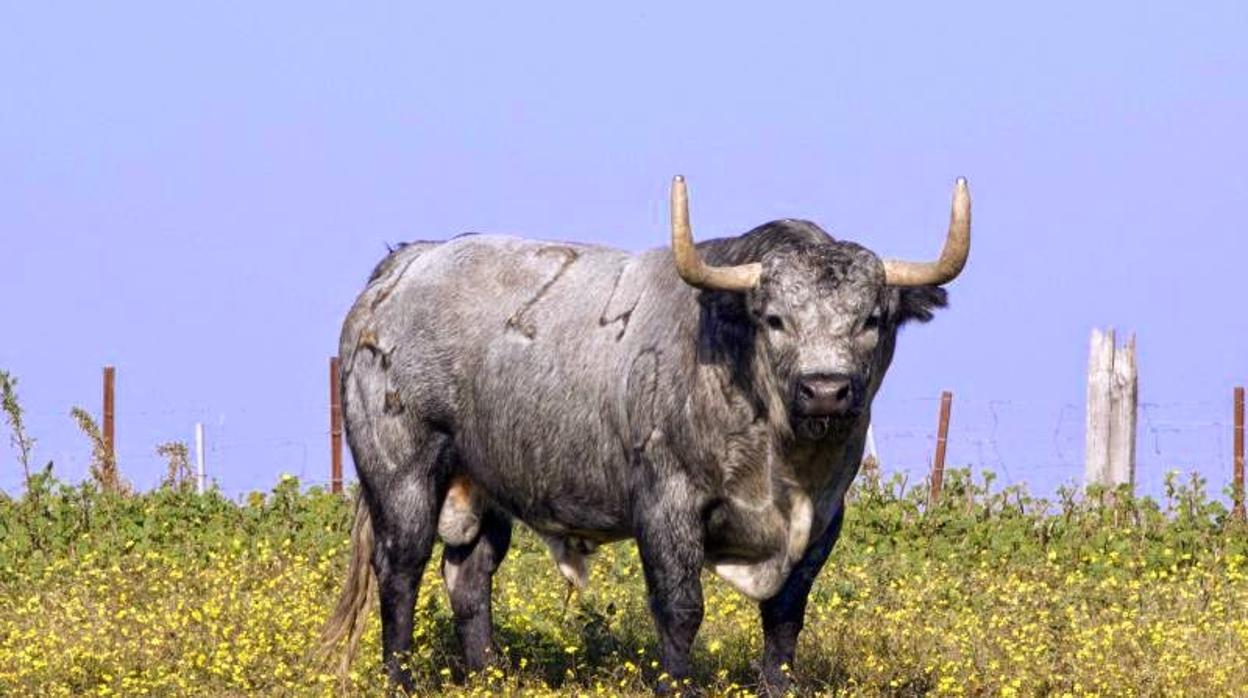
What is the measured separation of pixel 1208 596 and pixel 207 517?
7.73m

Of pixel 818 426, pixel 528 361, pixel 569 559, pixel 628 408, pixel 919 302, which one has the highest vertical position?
pixel 919 302

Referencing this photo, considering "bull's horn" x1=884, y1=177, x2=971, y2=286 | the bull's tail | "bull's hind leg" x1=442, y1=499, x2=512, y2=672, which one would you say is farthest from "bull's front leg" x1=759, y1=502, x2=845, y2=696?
the bull's tail

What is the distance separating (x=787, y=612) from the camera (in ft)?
32.5

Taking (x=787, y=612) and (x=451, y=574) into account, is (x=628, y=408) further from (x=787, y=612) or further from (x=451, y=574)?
(x=451, y=574)

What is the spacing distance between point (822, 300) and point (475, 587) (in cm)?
305

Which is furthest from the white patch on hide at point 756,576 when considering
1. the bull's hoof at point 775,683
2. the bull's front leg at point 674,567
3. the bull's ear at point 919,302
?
the bull's ear at point 919,302

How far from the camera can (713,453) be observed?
9.45 meters

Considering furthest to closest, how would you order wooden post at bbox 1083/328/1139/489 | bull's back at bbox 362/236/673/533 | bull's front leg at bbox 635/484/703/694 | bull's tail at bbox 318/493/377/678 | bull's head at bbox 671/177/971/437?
wooden post at bbox 1083/328/1139/489 → bull's tail at bbox 318/493/377/678 → bull's back at bbox 362/236/673/533 → bull's front leg at bbox 635/484/703/694 → bull's head at bbox 671/177/971/437

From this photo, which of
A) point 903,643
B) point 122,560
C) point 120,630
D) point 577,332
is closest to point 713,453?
point 577,332

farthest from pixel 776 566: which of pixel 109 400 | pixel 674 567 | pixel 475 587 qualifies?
pixel 109 400

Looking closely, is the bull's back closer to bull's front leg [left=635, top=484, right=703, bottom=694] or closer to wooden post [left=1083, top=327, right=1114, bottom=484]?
bull's front leg [left=635, top=484, right=703, bottom=694]

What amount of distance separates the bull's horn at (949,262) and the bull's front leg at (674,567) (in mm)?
1312

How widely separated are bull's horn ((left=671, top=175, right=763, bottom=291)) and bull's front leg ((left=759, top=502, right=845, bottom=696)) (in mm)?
1211

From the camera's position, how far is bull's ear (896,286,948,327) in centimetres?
951
